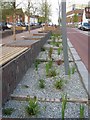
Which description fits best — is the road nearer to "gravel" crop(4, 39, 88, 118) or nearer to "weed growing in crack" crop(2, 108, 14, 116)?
"gravel" crop(4, 39, 88, 118)

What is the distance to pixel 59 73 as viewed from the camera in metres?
8.80

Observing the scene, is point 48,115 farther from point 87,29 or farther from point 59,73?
point 87,29

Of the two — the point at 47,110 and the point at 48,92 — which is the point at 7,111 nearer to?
the point at 47,110

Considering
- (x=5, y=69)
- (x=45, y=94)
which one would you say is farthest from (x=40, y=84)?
(x=5, y=69)

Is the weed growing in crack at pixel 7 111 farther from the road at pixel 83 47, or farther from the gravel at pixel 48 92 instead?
the road at pixel 83 47

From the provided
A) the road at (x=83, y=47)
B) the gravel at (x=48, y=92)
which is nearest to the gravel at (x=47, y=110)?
the gravel at (x=48, y=92)

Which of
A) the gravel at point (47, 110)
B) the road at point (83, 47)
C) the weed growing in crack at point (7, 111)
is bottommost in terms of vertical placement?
the gravel at point (47, 110)

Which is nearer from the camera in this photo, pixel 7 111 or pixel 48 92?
pixel 7 111

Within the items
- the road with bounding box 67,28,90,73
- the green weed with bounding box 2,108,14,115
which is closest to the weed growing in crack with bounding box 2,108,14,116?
the green weed with bounding box 2,108,14,115

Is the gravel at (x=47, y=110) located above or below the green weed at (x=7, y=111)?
below

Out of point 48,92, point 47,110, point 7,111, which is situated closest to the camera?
point 7,111

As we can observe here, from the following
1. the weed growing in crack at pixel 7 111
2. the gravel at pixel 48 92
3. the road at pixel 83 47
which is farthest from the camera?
the road at pixel 83 47

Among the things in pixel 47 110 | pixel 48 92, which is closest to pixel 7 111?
pixel 47 110

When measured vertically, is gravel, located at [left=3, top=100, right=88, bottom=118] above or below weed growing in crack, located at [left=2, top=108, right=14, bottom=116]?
below
